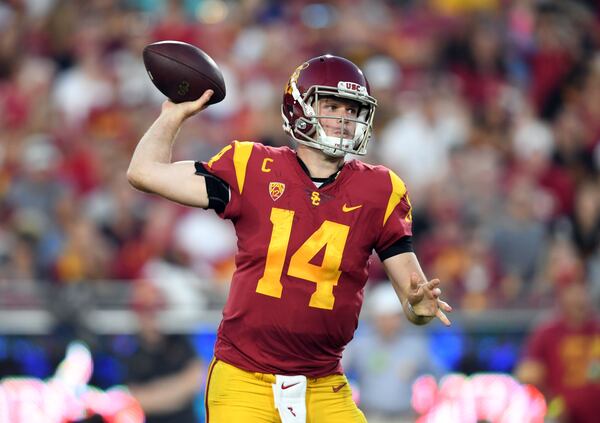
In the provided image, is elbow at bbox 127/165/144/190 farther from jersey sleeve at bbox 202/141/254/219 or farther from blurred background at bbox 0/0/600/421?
blurred background at bbox 0/0/600/421

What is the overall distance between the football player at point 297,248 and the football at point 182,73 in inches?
1.7

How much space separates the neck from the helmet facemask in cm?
5

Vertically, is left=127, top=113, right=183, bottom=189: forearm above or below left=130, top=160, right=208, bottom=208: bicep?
above

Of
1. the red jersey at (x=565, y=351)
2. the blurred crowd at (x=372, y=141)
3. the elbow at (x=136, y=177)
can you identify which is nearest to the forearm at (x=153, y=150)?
the elbow at (x=136, y=177)

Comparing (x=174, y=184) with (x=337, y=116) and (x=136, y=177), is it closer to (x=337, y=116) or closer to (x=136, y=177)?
(x=136, y=177)

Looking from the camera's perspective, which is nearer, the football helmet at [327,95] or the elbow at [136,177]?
the elbow at [136,177]

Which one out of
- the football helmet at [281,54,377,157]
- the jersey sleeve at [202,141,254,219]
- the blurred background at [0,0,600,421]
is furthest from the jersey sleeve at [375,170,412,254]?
the blurred background at [0,0,600,421]

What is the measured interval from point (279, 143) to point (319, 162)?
5162 mm

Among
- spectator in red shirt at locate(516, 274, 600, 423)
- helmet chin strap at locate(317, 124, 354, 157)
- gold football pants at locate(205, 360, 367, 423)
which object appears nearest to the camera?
gold football pants at locate(205, 360, 367, 423)

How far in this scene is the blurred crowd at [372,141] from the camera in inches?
376

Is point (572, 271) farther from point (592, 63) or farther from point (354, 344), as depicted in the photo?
point (592, 63)

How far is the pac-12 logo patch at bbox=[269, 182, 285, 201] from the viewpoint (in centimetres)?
478

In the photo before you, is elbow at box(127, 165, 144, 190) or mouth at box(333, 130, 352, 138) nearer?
elbow at box(127, 165, 144, 190)

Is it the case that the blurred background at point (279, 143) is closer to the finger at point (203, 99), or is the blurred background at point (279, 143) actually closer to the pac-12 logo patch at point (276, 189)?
the finger at point (203, 99)
